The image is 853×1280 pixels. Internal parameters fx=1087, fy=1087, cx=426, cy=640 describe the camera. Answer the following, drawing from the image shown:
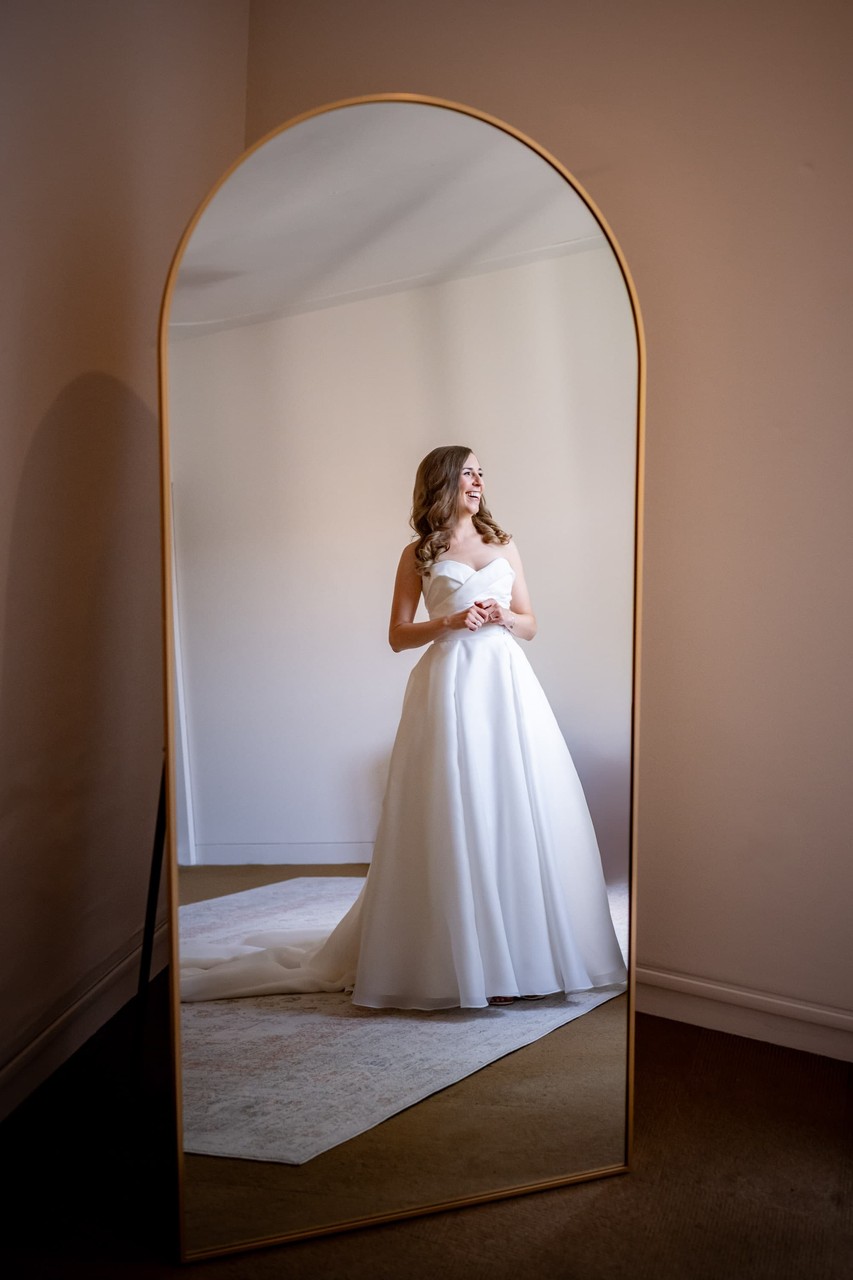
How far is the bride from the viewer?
5.91ft

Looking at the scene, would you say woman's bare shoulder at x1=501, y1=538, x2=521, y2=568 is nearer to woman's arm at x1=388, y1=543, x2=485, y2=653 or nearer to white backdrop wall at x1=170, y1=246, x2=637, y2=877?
white backdrop wall at x1=170, y1=246, x2=637, y2=877

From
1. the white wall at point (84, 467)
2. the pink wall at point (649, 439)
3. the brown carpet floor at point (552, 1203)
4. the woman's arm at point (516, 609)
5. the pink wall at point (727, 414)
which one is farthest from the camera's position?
the pink wall at point (727, 414)

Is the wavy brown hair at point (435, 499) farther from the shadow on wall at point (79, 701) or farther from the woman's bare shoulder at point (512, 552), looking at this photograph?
the shadow on wall at point (79, 701)

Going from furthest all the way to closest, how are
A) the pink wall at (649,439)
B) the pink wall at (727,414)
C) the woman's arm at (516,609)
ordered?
the pink wall at (727,414) < the pink wall at (649,439) < the woman's arm at (516,609)

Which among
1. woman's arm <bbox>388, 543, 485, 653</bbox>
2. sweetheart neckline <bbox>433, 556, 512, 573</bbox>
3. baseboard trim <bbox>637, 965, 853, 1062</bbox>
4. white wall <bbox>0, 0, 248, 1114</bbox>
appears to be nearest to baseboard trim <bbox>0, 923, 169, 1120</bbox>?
white wall <bbox>0, 0, 248, 1114</bbox>

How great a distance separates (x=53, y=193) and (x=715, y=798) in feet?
6.51

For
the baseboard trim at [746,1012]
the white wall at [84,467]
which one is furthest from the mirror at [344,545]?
the baseboard trim at [746,1012]

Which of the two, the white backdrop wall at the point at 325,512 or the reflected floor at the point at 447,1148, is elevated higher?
the white backdrop wall at the point at 325,512

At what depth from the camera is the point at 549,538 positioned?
1858 millimetres

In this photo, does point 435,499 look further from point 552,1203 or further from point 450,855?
Result: point 552,1203

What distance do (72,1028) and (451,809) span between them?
3.87 feet

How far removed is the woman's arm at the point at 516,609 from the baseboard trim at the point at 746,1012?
4.31ft

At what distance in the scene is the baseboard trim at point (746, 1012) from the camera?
252cm

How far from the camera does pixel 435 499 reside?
5.85ft
